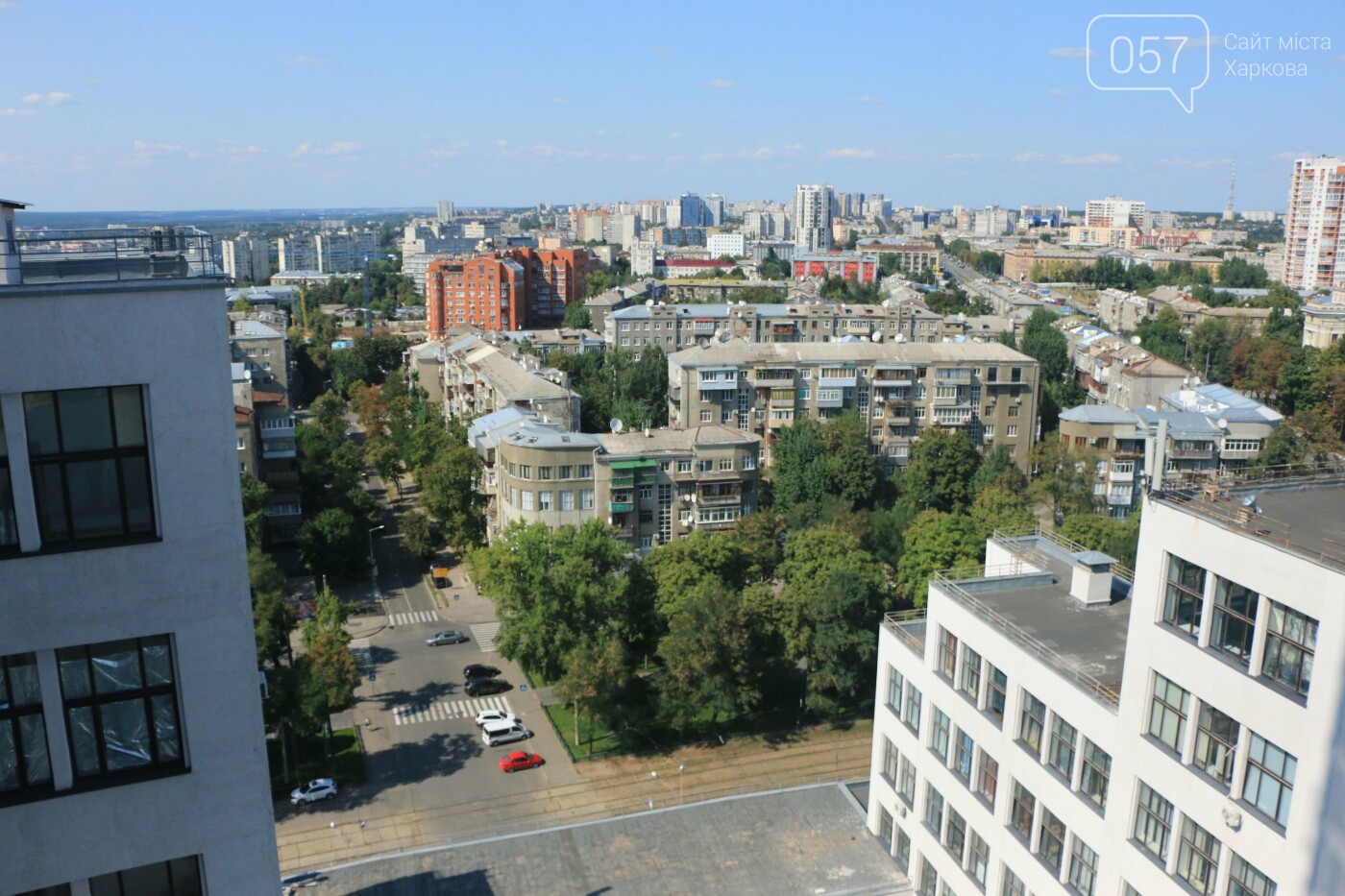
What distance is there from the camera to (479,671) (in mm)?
31422

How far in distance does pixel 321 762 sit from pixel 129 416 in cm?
2373

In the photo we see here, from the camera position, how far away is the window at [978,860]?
16219 mm

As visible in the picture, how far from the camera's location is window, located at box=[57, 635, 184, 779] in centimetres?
532

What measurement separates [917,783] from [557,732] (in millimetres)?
12735

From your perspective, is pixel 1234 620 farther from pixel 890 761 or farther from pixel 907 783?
pixel 890 761

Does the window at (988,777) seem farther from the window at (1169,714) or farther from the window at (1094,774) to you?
the window at (1169,714)

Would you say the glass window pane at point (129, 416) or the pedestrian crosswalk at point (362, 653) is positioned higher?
the glass window pane at point (129, 416)

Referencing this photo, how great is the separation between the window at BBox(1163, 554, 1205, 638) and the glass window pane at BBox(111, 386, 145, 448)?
1117 cm

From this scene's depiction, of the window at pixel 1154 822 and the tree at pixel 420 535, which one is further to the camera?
the tree at pixel 420 535

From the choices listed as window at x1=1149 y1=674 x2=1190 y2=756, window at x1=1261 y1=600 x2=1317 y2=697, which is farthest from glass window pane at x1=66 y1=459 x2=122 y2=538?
window at x1=1149 y1=674 x2=1190 y2=756

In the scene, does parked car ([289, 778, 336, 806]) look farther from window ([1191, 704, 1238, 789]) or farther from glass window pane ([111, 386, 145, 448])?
glass window pane ([111, 386, 145, 448])

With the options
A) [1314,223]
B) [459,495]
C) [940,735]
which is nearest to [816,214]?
[1314,223]

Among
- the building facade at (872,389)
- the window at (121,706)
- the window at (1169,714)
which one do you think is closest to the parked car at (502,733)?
the window at (1169,714)

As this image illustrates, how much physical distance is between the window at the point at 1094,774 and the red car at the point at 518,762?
52.4 ft
